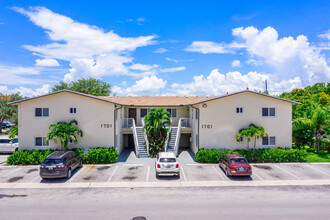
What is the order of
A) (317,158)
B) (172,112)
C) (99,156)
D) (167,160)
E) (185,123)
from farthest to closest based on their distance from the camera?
1. (172,112)
2. (185,123)
3. (317,158)
4. (99,156)
5. (167,160)

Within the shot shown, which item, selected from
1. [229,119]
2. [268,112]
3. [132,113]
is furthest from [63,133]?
[268,112]

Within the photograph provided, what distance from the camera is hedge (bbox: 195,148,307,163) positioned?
Answer: 1889 cm

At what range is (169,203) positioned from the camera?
11016 mm

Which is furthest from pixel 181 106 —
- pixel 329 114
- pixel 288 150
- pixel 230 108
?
pixel 329 114

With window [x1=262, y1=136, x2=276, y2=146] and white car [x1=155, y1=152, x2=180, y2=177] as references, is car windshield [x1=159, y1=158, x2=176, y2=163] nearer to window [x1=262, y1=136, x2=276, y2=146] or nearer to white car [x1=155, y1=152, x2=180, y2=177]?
white car [x1=155, y1=152, x2=180, y2=177]

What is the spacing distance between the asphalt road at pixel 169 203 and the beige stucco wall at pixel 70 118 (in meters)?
7.19

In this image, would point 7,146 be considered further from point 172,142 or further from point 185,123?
point 185,123

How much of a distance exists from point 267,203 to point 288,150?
1039cm

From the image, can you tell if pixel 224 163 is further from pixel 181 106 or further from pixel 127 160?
pixel 181 106

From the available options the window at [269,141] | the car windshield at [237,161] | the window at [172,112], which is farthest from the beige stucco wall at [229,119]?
the window at [172,112]

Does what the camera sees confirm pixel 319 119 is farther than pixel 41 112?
Yes

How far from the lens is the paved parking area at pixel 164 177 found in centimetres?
1480

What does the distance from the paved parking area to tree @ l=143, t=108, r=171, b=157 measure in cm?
324

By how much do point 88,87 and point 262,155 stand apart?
41436mm
